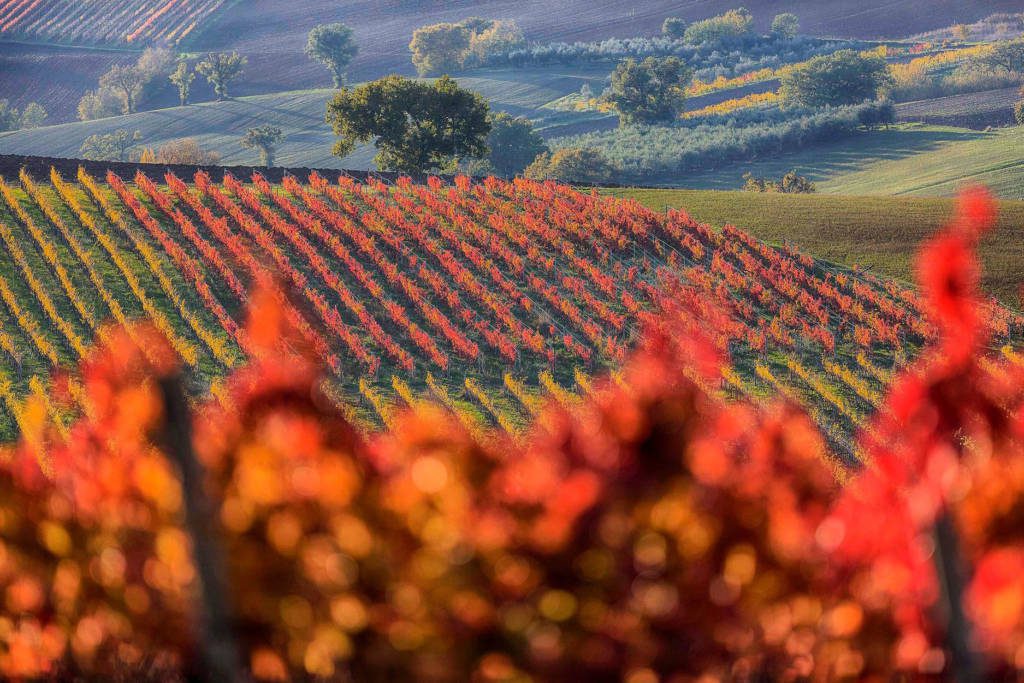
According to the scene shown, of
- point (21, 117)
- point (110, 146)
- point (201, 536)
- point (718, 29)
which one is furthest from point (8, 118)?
point (201, 536)

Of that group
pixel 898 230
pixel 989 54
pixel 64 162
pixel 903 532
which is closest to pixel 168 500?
pixel 903 532

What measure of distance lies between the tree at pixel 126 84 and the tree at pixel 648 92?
53.6 m

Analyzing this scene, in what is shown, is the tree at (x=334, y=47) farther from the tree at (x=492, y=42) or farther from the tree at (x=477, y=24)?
the tree at (x=477, y=24)

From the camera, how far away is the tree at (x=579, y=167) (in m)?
70.5

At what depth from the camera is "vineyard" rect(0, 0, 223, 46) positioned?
13300 centimetres

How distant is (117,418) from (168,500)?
0.61 metres

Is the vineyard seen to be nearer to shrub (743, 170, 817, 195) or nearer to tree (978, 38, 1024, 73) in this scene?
tree (978, 38, 1024, 73)

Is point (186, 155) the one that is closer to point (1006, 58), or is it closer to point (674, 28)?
point (1006, 58)

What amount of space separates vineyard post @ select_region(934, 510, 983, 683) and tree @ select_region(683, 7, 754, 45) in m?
124

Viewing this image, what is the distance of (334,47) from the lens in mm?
115375

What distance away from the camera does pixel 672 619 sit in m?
4.63

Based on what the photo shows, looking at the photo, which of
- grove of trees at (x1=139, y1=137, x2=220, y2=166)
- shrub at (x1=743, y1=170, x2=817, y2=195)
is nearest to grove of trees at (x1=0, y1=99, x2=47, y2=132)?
grove of trees at (x1=139, y1=137, x2=220, y2=166)

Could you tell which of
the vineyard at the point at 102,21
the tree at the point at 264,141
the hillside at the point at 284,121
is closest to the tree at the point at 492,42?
the hillside at the point at 284,121

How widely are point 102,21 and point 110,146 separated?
5262cm
